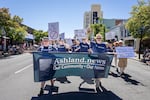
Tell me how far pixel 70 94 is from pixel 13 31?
52546mm

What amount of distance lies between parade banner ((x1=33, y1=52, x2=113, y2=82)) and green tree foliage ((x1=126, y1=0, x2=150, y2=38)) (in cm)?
2421

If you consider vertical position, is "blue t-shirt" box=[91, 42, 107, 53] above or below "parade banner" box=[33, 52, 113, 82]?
above

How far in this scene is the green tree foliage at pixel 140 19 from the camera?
34781 mm

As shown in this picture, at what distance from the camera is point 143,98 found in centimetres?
988

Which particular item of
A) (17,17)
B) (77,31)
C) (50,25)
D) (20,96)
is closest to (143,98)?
(20,96)

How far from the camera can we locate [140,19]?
3550 cm

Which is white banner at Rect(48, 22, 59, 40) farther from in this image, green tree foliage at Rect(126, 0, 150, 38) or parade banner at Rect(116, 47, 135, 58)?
green tree foliage at Rect(126, 0, 150, 38)

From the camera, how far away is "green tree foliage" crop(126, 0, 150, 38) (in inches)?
1369

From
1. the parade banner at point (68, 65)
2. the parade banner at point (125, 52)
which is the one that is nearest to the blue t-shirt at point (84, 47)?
the parade banner at point (68, 65)

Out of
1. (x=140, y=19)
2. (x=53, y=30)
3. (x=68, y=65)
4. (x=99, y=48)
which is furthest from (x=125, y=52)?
(x=140, y=19)

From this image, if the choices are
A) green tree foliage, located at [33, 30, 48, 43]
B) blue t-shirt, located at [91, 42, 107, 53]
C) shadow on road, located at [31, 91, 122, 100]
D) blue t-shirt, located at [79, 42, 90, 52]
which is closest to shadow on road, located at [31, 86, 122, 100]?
shadow on road, located at [31, 91, 122, 100]

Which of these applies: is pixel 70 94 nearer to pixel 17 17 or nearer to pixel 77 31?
pixel 77 31

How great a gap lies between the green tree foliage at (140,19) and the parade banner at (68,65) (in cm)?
2421

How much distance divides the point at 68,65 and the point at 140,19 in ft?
84.8
